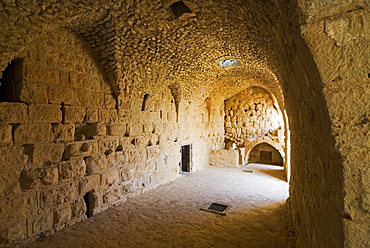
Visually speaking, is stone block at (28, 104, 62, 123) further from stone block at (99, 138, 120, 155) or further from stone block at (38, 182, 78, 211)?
stone block at (38, 182, 78, 211)

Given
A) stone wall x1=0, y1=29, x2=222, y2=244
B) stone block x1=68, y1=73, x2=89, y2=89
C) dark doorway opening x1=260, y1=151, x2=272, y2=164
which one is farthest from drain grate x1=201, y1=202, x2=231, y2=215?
dark doorway opening x1=260, y1=151, x2=272, y2=164

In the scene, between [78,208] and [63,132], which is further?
[78,208]

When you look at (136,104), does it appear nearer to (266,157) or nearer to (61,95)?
(61,95)

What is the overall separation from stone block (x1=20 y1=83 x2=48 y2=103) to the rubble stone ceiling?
418 millimetres

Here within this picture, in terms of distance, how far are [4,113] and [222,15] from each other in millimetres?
3549

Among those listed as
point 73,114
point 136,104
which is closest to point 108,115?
point 73,114

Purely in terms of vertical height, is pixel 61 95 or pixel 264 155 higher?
pixel 61 95

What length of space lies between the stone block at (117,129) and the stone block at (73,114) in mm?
681

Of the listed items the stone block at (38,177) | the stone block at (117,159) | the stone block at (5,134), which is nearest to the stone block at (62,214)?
the stone block at (38,177)

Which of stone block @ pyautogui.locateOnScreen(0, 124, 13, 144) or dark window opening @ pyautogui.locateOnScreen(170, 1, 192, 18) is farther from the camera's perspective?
dark window opening @ pyautogui.locateOnScreen(170, 1, 192, 18)

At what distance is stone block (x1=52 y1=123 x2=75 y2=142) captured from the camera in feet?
11.9

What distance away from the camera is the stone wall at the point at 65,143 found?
313 cm

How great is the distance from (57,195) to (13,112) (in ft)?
4.96

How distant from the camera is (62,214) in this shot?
3668 mm
